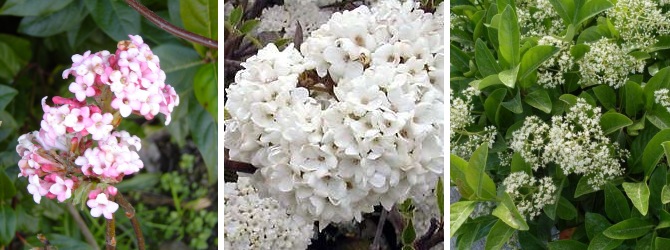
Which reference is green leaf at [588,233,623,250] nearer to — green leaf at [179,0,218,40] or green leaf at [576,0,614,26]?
green leaf at [576,0,614,26]

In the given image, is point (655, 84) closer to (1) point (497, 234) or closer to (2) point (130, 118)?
(1) point (497, 234)

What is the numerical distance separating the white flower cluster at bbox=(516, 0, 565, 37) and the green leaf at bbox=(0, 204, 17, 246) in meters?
0.89

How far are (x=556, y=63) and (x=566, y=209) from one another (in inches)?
8.7

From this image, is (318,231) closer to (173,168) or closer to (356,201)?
(356,201)

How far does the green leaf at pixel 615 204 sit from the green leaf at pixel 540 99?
0.14 m

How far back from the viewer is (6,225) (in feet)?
4.30

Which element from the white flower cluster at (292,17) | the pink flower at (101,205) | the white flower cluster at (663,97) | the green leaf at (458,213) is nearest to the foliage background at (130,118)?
the white flower cluster at (292,17)

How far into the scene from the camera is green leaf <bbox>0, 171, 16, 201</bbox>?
131 centimetres

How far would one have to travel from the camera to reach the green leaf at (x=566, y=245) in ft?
3.88

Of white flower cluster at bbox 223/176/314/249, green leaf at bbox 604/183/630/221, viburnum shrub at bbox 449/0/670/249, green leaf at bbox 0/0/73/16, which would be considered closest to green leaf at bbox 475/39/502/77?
viburnum shrub at bbox 449/0/670/249

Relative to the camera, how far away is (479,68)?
3.86ft

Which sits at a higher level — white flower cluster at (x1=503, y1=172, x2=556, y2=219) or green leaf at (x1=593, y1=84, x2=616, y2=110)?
green leaf at (x1=593, y1=84, x2=616, y2=110)

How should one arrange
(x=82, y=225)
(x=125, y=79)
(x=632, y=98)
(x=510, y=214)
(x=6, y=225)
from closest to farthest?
1. (x=125, y=79)
2. (x=510, y=214)
3. (x=632, y=98)
4. (x=6, y=225)
5. (x=82, y=225)

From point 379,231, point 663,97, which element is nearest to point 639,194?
point 663,97
